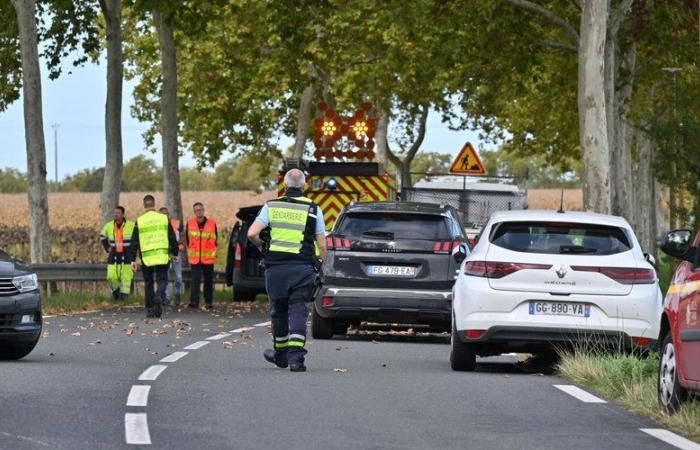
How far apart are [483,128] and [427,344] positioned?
4545 centimetres

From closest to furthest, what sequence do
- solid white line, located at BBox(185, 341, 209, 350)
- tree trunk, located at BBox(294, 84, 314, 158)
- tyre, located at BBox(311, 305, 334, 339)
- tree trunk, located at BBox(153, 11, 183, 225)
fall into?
solid white line, located at BBox(185, 341, 209, 350) < tyre, located at BBox(311, 305, 334, 339) < tree trunk, located at BBox(153, 11, 183, 225) < tree trunk, located at BBox(294, 84, 314, 158)

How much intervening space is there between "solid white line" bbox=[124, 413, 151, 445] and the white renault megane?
4.70 metres

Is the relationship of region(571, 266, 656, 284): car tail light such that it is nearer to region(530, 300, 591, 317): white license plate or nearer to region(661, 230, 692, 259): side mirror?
region(530, 300, 591, 317): white license plate

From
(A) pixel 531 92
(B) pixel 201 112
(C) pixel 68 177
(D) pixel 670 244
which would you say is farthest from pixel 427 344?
(C) pixel 68 177

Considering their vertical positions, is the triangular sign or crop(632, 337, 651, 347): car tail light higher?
the triangular sign

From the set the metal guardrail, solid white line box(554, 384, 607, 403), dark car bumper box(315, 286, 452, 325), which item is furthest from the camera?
the metal guardrail

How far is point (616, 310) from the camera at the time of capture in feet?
50.3

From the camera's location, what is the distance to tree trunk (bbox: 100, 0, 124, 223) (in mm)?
34125

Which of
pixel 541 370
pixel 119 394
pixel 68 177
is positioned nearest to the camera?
pixel 119 394

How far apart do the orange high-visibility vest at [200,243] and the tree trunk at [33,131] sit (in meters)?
3.41

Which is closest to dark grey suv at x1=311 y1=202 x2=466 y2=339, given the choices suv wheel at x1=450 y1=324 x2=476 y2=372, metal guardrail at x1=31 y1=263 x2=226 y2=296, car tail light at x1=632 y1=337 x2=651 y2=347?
suv wheel at x1=450 y1=324 x2=476 y2=372

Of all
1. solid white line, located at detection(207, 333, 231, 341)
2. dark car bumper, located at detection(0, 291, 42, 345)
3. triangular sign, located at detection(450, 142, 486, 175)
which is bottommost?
solid white line, located at detection(207, 333, 231, 341)

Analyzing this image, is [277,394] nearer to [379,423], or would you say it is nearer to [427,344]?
[379,423]

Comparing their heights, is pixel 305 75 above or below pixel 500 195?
above
